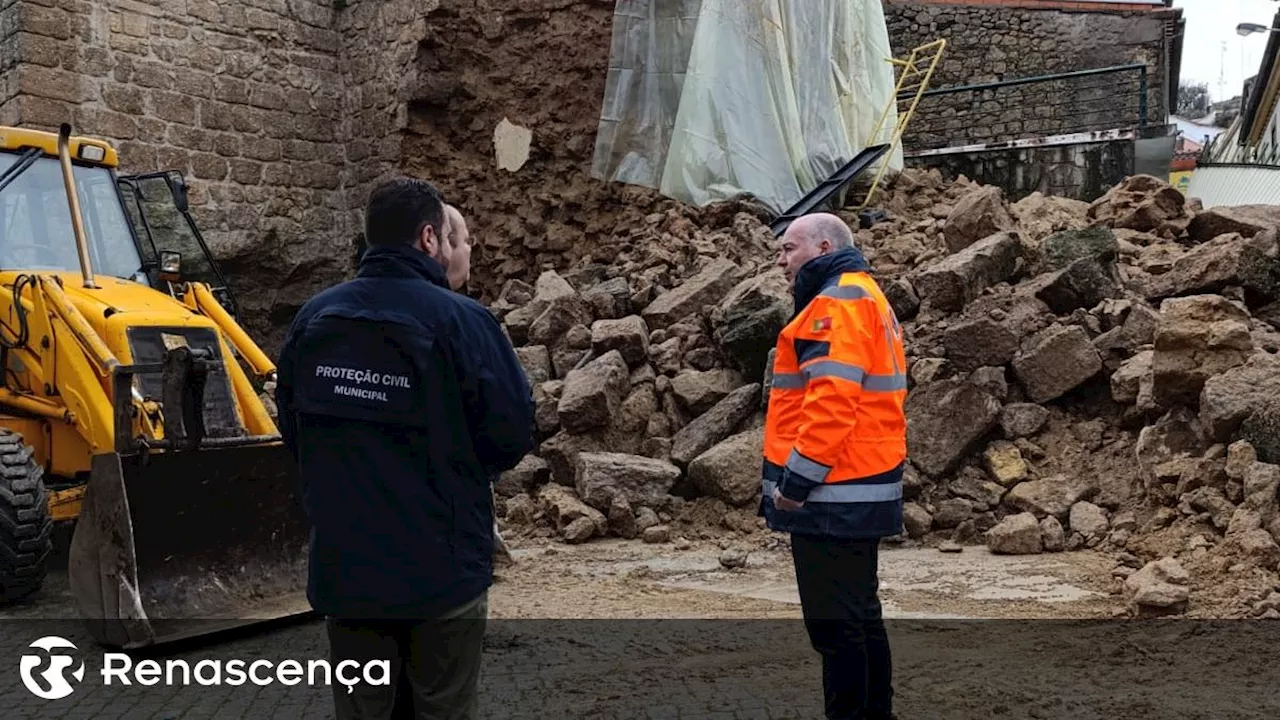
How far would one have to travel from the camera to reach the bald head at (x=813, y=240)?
4.15 meters

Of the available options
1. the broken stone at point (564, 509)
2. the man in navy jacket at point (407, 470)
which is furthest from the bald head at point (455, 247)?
the broken stone at point (564, 509)

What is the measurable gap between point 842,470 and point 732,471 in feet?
14.5

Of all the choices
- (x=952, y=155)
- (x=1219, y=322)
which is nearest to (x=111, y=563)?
(x=1219, y=322)

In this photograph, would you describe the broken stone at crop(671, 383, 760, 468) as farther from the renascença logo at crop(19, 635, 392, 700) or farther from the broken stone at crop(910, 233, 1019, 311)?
the renascença logo at crop(19, 635, 392, 700)

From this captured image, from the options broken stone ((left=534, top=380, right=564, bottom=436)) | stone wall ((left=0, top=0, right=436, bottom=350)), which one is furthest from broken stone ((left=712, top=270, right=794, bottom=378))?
stone wall ((left=0, top=0, right=436, bottom=350))

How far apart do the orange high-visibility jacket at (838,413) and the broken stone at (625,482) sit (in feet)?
14.0

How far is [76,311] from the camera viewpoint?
6.40 m

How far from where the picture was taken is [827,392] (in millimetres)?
3822

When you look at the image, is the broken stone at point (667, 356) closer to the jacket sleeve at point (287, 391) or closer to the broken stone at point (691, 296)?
the broken stone at point (691, 296)

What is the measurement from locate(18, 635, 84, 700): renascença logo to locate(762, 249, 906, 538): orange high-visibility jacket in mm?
2980

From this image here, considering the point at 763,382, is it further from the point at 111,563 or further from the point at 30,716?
the point at 30,716

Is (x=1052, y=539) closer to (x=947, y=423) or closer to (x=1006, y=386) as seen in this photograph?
(x=947, y=423)

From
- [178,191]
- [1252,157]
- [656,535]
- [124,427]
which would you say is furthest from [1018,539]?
[1252,157]

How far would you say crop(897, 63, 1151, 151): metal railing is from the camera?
56.2 ft
